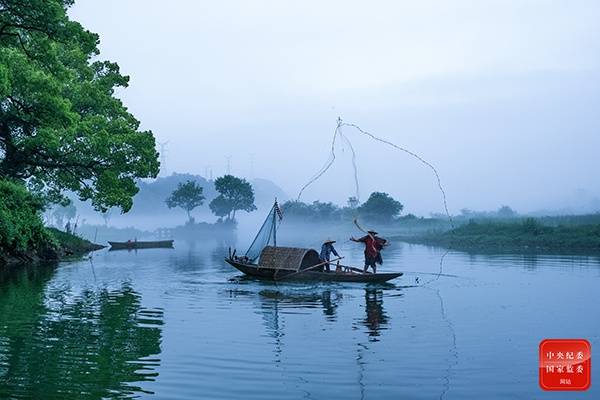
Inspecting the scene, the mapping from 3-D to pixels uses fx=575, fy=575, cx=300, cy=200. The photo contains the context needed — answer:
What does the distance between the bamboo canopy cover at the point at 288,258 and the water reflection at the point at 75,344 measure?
7.32 metres

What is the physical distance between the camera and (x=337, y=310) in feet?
60.8

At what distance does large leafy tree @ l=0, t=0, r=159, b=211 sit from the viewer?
2559 cm

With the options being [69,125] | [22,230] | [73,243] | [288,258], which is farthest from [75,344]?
[73,243]

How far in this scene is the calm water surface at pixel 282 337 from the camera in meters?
10.0

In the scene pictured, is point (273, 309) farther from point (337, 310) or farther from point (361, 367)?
point (361, 367)

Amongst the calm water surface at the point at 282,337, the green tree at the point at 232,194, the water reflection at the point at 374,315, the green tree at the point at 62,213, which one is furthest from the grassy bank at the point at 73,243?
the green tree at the point at 62,213

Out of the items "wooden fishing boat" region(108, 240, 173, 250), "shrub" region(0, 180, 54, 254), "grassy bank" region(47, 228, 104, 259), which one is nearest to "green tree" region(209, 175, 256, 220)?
"wooden fishing boat" region(108, 240, 173, 250)

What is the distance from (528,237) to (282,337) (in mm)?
49391

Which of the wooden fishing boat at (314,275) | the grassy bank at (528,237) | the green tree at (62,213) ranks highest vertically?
the green tree at (62,213)

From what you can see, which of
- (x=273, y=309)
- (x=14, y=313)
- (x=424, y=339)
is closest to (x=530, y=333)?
(x=424, y=339)

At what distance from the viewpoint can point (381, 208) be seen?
126m

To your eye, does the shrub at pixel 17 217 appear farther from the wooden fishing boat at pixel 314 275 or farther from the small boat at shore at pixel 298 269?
the wooden fishing boat at pixel 314 275

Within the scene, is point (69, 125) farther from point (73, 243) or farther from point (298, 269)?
point (73, 243)

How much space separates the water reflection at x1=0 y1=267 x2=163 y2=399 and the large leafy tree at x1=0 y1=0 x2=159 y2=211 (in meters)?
9.60
